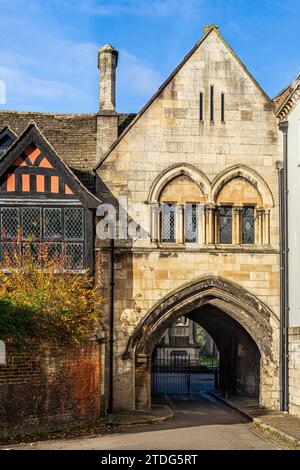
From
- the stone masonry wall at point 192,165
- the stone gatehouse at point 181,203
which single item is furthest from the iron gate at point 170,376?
the stone masonry wall at point 192,165

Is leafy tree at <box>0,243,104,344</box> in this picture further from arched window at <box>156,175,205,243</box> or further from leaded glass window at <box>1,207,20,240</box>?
arched window at <box>156,175,205,243</box>

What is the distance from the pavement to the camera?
1697 centimetres

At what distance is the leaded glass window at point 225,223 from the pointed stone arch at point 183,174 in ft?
2.48

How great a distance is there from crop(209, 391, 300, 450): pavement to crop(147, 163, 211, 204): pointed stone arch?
643 cm

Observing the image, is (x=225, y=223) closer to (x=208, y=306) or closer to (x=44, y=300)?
(x=208, y=306)

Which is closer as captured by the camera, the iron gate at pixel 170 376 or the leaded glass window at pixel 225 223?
the leaded glass window at pixel 225 223

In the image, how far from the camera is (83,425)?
722 inches

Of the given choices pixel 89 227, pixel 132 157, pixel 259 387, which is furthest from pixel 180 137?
pixel 259 387

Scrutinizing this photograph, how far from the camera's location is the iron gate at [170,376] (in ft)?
107

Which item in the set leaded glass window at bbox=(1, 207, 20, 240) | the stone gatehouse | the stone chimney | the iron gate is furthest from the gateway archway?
the iron gate

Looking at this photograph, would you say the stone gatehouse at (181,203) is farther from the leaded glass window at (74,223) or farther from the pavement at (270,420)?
the pavement at (270,420)

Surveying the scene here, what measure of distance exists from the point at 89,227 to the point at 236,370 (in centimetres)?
827

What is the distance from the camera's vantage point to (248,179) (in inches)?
914

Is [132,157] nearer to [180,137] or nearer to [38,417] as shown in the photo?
[180,137]
